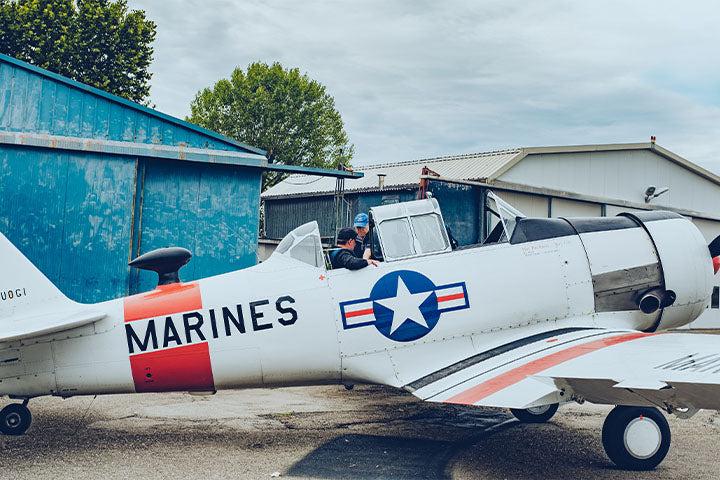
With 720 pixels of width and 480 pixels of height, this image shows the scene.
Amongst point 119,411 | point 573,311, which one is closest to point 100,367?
point 119,411

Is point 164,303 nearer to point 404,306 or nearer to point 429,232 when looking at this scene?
point 404,306

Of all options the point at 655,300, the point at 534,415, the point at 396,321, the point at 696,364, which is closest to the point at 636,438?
the point at 696,364

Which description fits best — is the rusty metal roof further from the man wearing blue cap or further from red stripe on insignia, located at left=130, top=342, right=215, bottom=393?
red stripe on insignia, located at left=130, top=342, right=215, bottom=393

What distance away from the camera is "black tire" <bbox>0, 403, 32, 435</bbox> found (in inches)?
263

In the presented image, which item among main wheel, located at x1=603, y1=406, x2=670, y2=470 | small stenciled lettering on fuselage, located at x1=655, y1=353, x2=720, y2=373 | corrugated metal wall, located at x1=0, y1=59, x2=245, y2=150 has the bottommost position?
main wheel, located at x1=603, y1=406, x2=670, y2=470

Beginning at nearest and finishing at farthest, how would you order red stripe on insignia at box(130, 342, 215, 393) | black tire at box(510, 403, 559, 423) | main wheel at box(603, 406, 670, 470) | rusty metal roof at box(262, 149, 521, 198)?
main wheel at box(603, 406, 670, 470) → red stripe on insignia at box(130, 342, 215, 393) → black tire at box(510, 403, 559, 423) → rusty metal roof at box(262, 149, 521, 198)

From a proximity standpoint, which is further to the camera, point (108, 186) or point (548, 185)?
point (548, 185)

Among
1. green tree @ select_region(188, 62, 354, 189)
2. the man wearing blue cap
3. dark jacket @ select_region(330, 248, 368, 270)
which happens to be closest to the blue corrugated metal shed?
the man wearing blue cap

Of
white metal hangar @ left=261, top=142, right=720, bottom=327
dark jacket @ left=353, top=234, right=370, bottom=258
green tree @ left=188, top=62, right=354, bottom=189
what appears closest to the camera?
dark jacket @ left=353, top=234, right=370, bottom=258

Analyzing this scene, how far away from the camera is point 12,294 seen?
6410 mm

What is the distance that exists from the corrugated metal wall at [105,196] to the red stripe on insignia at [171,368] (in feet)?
14.2

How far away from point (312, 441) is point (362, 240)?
2.21m

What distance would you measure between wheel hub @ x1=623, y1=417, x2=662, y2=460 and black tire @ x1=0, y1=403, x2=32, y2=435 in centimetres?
524

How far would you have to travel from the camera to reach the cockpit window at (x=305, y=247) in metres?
6.93
